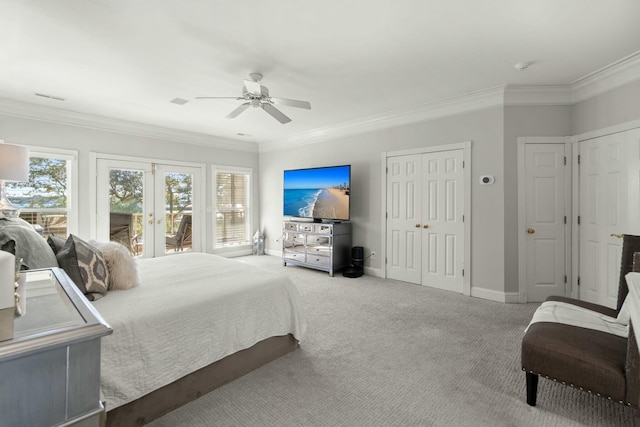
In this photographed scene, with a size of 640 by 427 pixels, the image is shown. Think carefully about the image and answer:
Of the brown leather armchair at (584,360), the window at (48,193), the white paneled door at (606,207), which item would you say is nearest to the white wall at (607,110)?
the white paneled door at (606,207)

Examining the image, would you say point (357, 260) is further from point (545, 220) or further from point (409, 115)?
point (545, 220)

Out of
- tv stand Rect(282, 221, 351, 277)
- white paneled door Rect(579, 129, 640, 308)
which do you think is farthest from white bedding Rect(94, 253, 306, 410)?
white paneled door Rect(579, 129, 640, 308)

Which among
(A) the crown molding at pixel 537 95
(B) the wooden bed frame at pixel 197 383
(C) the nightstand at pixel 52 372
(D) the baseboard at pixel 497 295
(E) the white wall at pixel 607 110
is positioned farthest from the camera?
(D) the baseboard at pixel 497 295

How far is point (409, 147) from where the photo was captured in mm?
4457

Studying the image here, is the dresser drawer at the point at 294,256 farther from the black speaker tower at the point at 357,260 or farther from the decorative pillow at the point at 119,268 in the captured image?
the decorative pillow at the point at 119,268

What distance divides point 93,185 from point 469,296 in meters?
5.76

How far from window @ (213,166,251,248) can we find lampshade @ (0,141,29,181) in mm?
3953

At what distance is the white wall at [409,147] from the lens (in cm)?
370

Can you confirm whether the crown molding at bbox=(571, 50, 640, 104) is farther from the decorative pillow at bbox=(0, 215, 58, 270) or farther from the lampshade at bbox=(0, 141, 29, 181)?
the lampshade at bbox=(0, 141, 29, 181)

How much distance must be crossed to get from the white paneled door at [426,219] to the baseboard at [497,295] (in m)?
0.21

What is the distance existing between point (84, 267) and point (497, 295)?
161 inches

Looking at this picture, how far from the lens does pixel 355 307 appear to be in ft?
11.3

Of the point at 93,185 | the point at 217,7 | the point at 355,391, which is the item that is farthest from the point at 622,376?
the point at 93,185

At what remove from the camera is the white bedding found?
153 cm
